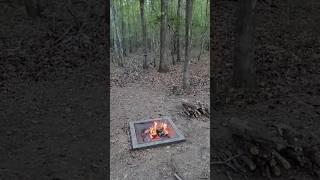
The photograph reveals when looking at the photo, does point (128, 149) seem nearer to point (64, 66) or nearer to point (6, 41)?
point (64, 66)

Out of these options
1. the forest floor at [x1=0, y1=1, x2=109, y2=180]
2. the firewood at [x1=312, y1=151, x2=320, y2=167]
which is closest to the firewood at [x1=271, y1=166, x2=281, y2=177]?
the firewood at [x1=312, y1=151, x2=320, y2=167]

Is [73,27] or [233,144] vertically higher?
[73,27]

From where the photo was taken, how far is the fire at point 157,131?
23.2ft

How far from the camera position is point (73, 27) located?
45.4 ft

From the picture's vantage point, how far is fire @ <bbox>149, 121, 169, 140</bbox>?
7084mm

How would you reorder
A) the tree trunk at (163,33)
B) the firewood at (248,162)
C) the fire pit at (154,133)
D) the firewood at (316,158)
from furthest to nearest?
1. the tree trunk at (163,33)
2. the fire pit at (154,133)
3. the firewood at (248,162)
4. the firewood at (316,158)

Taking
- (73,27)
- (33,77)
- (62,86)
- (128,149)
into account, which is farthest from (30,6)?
(128,149)

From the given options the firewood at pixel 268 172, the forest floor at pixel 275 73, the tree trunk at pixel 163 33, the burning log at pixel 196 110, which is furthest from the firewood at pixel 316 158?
the tree trunk at pixel 163 33

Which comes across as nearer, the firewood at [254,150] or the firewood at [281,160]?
the firewood at [281,160]

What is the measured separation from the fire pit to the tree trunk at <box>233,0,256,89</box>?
263 centimetres

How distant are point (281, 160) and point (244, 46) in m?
4.03

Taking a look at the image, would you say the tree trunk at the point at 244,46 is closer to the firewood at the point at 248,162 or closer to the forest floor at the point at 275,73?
the forest floor at the point at 275,73

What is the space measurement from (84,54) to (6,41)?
11.6ft

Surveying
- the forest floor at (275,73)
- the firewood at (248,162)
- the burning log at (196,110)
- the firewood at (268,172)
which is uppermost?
the forest floor at (275,73)
